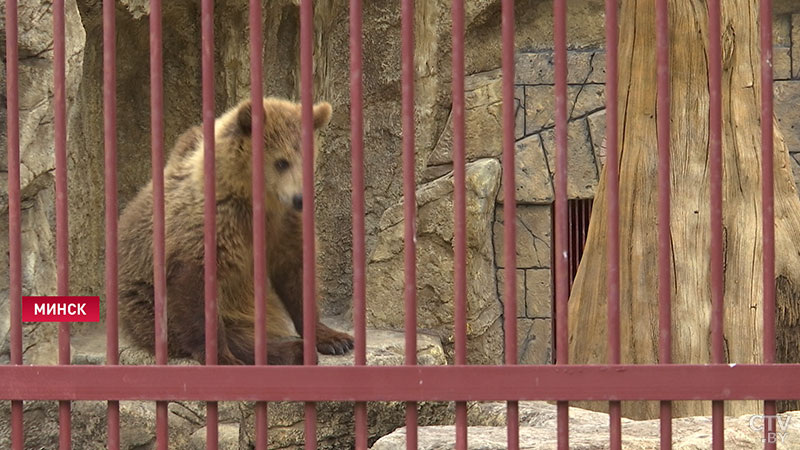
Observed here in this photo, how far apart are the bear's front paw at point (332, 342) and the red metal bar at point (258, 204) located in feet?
7.84

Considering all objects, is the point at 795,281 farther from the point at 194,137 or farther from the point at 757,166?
the point at 194,137

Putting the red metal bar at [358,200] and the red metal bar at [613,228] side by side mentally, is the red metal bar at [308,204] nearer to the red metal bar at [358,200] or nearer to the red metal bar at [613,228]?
the red metal bar at [358,200]

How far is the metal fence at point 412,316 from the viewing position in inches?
90.7

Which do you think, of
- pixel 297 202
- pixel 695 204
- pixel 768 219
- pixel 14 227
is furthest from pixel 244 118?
pixel 768 219

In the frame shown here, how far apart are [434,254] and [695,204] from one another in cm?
329

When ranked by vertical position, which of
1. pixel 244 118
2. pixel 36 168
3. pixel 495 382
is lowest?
pixel 495 382

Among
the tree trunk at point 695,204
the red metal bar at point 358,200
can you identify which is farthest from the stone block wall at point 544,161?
the red metal bar at point 358,200

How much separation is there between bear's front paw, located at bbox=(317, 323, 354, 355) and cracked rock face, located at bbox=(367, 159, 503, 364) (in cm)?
275

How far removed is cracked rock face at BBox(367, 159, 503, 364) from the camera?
7680 mm

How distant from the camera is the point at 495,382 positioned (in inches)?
90.8

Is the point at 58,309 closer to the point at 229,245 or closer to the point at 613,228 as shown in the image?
the point at 613,228

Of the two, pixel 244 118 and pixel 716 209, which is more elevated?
pixel 244 118

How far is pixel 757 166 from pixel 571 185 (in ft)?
12.3

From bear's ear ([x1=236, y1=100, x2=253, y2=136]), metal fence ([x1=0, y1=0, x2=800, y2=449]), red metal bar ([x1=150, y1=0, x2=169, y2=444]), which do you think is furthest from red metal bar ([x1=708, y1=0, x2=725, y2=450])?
bear's ear ([x1=236, y1=100, x2=253, y2=136])
